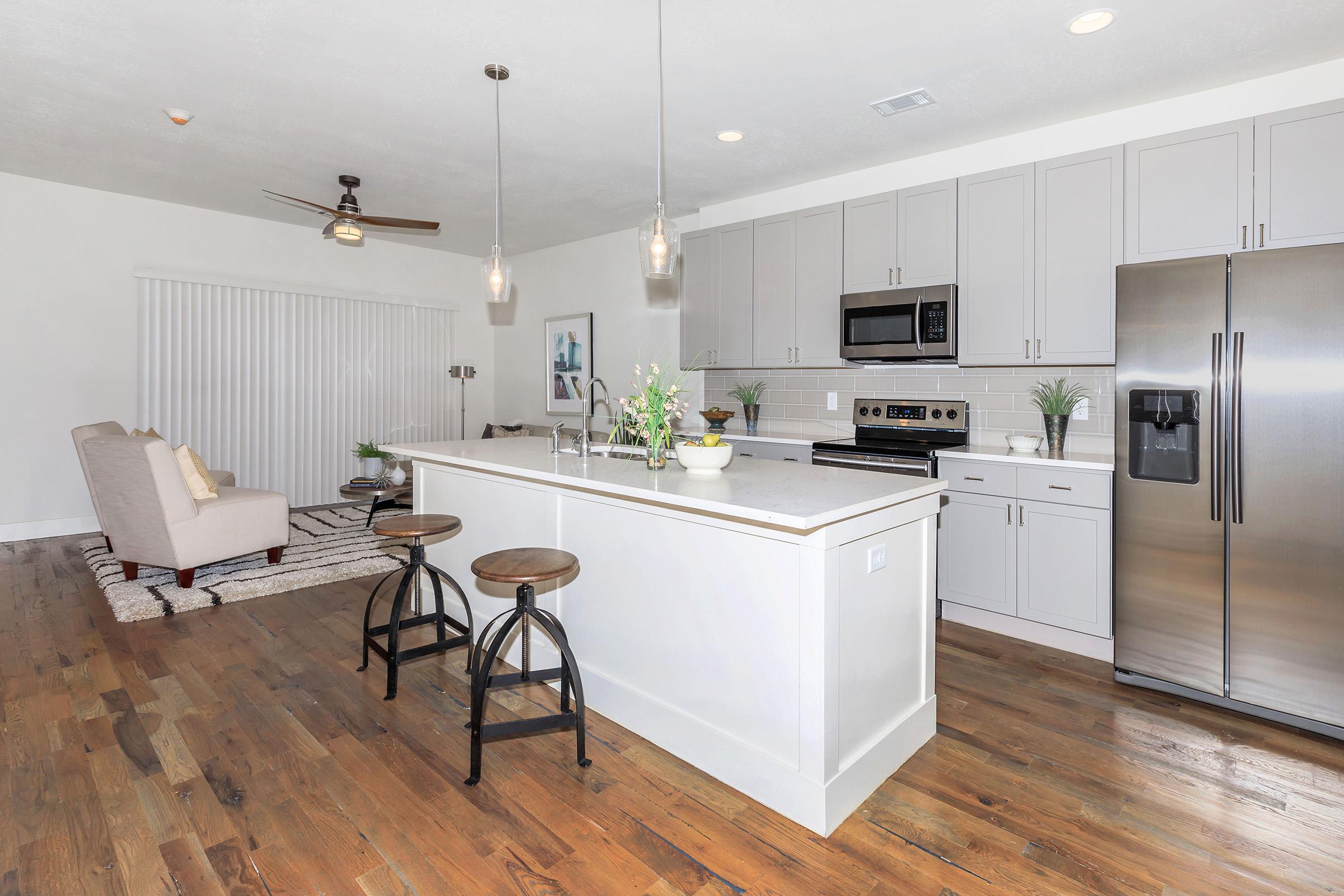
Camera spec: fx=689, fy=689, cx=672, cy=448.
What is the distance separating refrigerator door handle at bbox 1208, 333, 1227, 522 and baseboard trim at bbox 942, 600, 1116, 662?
722 mm

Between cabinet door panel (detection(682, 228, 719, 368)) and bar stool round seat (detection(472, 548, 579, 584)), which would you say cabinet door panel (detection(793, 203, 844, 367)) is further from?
bar stool round seat (detection(472, 548, 579, 584))

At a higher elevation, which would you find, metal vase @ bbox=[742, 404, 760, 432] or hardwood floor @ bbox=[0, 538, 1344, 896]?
metal vase @ bbox=[742, 404, 760, 432]

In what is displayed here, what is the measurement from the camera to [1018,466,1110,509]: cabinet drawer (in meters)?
3.13

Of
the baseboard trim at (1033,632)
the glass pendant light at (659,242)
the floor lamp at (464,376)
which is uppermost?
the glass pendant light at (659,242)

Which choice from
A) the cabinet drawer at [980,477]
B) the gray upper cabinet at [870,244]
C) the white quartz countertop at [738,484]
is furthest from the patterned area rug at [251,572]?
the gray upper cabinet at [870,244]

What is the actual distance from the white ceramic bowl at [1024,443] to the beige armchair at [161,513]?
448 centimetres

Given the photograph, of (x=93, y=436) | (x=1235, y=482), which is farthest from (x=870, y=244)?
(x=93, y=436)

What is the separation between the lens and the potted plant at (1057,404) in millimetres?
3637

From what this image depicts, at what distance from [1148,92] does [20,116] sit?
19.2ft

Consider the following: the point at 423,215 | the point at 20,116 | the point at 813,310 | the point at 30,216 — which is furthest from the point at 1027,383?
the point at 30,216

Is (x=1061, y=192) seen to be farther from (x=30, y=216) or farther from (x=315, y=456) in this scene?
(x=30, y=216)

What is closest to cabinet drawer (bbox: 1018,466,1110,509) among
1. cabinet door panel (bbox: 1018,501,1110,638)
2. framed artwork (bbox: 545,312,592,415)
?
cabinet door panel (bbox: 1018,501,1110,638)

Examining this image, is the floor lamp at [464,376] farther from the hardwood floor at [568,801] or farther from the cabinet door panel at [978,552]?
the cabinet door panel at [978,552]

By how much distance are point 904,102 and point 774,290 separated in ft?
5.28
